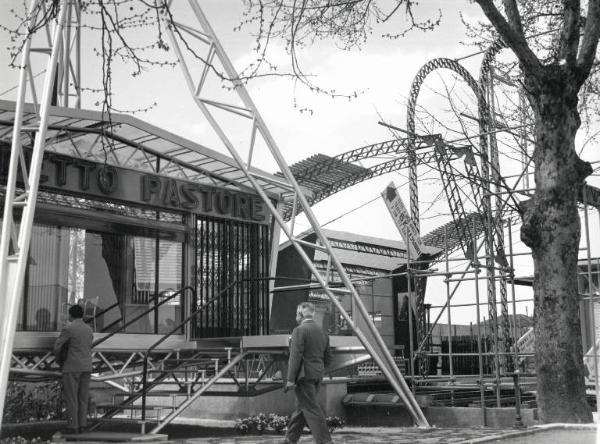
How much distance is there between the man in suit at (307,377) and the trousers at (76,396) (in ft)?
10.2

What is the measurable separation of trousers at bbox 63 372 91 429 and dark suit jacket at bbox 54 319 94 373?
128mm

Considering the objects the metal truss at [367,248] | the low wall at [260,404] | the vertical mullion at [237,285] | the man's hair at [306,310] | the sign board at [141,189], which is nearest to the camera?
the man's hair at [306,310]

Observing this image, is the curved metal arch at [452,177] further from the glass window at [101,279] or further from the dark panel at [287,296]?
the glass window at [101,279]

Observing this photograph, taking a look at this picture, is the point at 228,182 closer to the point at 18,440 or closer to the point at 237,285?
the point at 237,285

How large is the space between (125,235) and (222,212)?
7.93 feet

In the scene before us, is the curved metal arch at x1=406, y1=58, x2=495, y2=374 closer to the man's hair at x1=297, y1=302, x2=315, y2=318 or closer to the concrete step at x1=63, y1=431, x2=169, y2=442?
the man's hair at x1=297, y1=302, x2=315, y2=318

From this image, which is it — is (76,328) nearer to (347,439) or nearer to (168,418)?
(168,418)

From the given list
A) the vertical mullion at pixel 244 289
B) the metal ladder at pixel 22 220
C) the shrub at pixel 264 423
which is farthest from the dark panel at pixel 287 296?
the metal ladder at pixel 22 220

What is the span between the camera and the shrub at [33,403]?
1480cm

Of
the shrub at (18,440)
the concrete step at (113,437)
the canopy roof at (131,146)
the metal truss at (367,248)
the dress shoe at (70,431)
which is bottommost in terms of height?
the shrub at (18,440)

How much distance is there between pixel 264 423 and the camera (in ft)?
50.5

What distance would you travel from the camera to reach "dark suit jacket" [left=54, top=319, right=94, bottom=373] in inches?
474

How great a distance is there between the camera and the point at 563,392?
1108cm

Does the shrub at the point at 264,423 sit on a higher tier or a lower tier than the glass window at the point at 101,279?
lower
